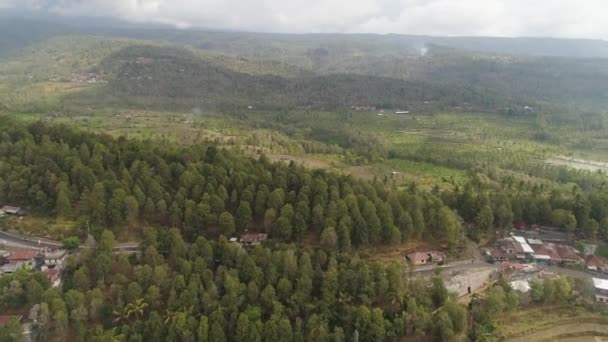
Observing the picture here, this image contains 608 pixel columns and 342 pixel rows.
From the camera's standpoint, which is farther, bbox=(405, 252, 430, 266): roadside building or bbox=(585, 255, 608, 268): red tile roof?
bbox=(585, 255, 608, 268): red tile roof

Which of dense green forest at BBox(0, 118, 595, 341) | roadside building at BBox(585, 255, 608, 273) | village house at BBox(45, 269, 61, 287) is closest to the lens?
dense green forest at BBox(0, 118, 595, 341)

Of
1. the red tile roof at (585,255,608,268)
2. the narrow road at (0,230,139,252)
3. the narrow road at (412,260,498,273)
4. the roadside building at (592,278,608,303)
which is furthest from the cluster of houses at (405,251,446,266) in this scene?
the narrow road at (0,230,139,252)

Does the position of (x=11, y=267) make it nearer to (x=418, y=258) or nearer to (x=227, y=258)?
(x=227, y=258)

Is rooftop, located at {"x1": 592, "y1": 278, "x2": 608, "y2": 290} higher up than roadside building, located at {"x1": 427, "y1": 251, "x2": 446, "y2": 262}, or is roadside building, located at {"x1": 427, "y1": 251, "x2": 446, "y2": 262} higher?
roadside building, located at {"x1": 427, "y1": 251, "x2": 446, "y2": 262}

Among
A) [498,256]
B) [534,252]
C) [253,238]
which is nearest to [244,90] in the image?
[253,238]

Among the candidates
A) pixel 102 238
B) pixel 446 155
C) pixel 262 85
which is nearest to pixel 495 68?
pixel 262 85

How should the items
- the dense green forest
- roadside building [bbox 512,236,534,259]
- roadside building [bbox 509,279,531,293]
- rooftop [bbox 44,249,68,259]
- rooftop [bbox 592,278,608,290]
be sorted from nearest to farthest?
the dense green forest → roadside building [bbox 509,279,531,293] → rooftop [bbox 44,249,68,259] → rooftop [bbox 592,278,608,290] → roadside building [bbox 512,236,534,259]

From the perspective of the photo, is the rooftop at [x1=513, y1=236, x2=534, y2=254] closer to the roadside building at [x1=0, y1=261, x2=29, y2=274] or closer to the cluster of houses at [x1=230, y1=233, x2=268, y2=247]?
the cluster of houses at [x1=230, y1=233, x2=268, y2=247]
